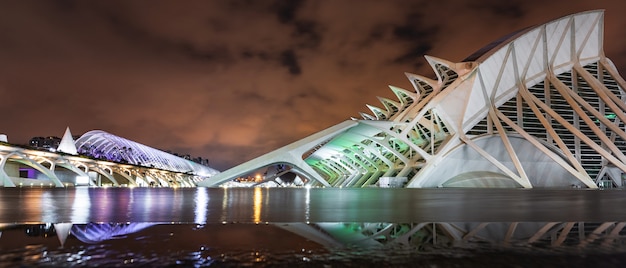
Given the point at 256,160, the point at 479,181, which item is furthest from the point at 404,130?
the point at 256,160

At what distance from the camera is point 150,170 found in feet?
283

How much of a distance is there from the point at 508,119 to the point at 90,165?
5562 cm

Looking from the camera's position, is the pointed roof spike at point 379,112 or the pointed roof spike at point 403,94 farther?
the pointed roof spike at point 379,112

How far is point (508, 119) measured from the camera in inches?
1641

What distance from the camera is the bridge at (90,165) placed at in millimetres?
48500

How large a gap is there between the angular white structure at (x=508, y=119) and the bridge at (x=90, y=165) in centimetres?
3119

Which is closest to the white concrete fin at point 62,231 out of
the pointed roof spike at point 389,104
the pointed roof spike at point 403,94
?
the pointed roof spike at point 403,94

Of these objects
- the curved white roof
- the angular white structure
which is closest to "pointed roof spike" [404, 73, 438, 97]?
the angular white structure

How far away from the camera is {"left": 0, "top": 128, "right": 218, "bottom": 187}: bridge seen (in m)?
48.5

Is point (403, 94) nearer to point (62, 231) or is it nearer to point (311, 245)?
point (62, 231)

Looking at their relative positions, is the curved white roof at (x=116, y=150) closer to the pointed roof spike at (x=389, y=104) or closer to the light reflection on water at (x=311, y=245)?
the pointed roof spike at (x=389, y=104)

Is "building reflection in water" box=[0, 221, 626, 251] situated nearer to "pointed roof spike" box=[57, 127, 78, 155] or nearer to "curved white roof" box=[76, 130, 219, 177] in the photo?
"pointed roof spike" box=[57, 127, 78, 155]

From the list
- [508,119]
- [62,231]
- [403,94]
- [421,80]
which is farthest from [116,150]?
[62,231]

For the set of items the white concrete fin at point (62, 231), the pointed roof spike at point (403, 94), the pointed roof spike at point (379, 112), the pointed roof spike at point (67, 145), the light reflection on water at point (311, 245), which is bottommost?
the white concrete fin at point (62, 231)
